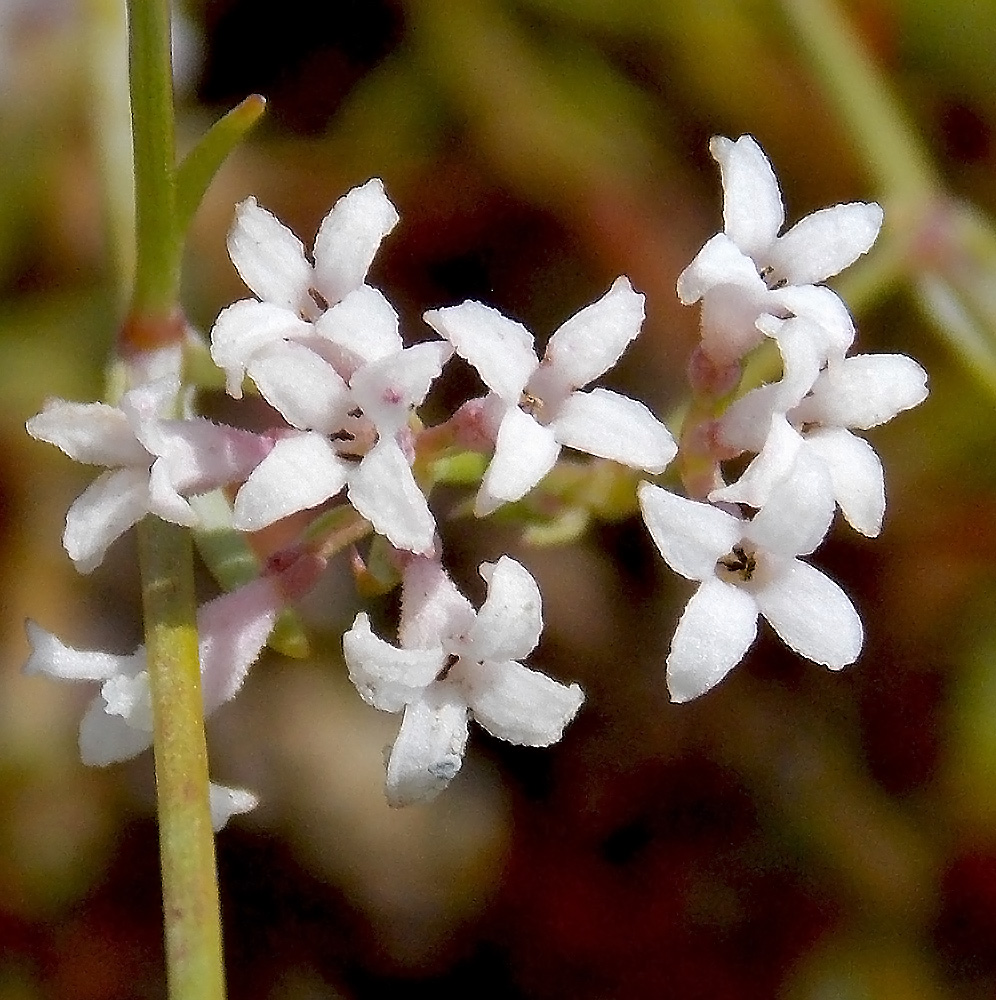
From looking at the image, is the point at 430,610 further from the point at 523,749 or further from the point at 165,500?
the point at 523,749

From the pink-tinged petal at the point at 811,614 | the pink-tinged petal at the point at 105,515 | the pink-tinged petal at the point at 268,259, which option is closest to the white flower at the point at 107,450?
the pink-tinged petal at the point at 105,515

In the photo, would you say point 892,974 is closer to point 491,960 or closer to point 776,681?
point 776,681

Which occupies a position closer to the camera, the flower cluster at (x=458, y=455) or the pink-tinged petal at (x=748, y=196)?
the flower cluster at (x=458, y=455)

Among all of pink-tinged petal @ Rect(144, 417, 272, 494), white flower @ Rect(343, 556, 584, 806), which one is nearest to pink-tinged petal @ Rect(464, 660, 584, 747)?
white flower @ Rect(343, 556, 584, 806)

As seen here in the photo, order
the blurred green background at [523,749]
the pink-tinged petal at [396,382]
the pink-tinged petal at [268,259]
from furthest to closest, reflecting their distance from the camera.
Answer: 1. the blurred green background at [523,749]
2. the pink-tinged petal at [268,259]
3. the pink-tinged petal at [396,382]

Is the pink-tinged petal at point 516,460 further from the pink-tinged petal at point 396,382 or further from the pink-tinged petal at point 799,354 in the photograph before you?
the pink-tinged petal at point 799,354

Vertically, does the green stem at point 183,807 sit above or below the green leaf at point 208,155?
below

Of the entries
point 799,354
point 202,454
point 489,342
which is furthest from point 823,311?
point 202,454
